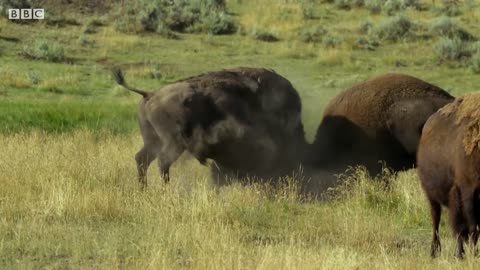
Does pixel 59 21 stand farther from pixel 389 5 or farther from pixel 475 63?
pixel 475 63

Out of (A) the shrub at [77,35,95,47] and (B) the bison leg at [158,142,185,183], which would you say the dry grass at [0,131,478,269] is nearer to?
(B) the bison leg at [158,142,185,183]

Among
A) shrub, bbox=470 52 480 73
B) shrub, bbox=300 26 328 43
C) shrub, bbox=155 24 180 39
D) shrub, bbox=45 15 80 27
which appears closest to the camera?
shrub, bbox=470 52 480 73

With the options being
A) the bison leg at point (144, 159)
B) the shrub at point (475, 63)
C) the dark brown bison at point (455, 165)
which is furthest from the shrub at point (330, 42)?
the dark brown bison at point (455, 165)

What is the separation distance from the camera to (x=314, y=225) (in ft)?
31.8

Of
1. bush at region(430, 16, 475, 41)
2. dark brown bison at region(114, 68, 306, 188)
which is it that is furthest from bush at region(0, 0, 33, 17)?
dark brown bison at region(114, 68, 306, 188)

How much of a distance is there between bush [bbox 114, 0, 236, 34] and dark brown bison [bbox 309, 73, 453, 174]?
20846mm

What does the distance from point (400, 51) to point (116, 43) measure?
873cm

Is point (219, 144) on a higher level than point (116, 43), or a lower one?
higher

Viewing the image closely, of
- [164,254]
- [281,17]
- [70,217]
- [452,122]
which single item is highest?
[452,122]

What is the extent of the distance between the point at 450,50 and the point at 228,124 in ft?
59.3

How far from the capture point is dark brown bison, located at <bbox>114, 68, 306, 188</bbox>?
11.4 metres

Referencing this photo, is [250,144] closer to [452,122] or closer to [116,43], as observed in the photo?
[452,122]

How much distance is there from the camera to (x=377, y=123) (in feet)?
37.5

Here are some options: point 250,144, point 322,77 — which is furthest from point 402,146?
point 322,77
